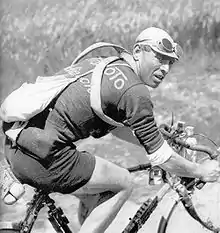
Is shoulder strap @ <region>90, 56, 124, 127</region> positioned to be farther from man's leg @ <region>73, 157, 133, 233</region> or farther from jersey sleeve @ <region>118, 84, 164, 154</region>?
man's leg @ <region>73, 157, 133, 233</region>

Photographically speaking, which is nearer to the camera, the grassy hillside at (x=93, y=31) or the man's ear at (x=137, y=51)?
the man's ear at (x=137, y=51)

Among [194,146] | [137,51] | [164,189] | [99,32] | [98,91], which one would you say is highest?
[137,51]

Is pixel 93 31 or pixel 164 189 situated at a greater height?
pixel 164 189

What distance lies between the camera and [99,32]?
9242 mm

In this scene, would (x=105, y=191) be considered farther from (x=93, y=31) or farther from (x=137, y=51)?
(x=93, y=31)

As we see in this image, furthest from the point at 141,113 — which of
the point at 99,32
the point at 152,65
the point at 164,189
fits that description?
the point at 99,32

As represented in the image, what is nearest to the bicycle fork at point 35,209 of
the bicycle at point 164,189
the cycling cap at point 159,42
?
the bicycle at point 164,189

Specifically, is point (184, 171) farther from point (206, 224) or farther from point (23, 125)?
point (23, 125)

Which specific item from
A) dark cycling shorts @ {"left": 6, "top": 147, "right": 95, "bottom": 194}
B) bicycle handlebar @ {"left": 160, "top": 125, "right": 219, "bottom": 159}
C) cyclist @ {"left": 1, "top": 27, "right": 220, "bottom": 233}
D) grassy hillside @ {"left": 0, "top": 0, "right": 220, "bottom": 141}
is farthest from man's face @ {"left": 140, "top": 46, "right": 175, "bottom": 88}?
grassy hillside @ {"left": 0, "top": 0, "right": 220, "bottom": 141}

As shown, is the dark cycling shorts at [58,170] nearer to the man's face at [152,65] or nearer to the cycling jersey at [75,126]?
the cycling jersey at [75,126]

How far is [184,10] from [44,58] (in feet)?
7.20

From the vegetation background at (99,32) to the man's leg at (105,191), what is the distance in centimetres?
442

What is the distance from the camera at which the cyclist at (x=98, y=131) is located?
11.9ft

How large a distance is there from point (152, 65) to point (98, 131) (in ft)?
1.74
